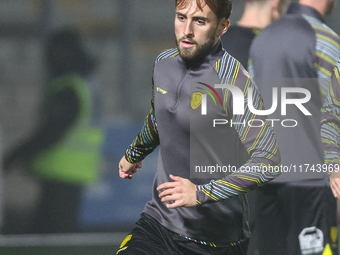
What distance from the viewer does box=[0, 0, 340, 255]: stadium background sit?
13.0 feet

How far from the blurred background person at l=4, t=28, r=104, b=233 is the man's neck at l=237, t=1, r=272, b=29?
1365 mm

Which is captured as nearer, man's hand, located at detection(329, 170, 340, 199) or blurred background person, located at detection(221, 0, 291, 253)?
man's hand, located at detection(329, 170, 340, 199)

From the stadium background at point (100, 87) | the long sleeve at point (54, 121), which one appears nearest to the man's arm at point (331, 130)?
the stadium background at point (100, 87)

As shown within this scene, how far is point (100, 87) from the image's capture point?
4035 mm

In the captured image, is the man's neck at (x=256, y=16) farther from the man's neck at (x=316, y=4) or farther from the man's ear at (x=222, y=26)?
the man's ear at (x=222, y=26)

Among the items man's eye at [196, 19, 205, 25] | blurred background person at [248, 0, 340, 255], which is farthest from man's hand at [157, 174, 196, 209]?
blurred background person at [248, 0, 340, 255]

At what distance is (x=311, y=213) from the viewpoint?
3.05 metres

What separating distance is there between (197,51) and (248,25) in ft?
3.86

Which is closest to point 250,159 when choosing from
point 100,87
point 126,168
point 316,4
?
point 126,168

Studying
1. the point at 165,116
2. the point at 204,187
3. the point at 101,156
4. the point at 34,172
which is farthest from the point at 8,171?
the point at 204,187

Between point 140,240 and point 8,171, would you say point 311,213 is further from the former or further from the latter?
point 8,171

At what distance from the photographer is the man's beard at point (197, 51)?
2209mm

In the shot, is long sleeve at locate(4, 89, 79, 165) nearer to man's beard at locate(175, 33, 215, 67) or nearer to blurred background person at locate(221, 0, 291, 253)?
blurred background person at locate(221, 0, 291, 253)

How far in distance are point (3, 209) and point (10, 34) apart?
145 centimetres
